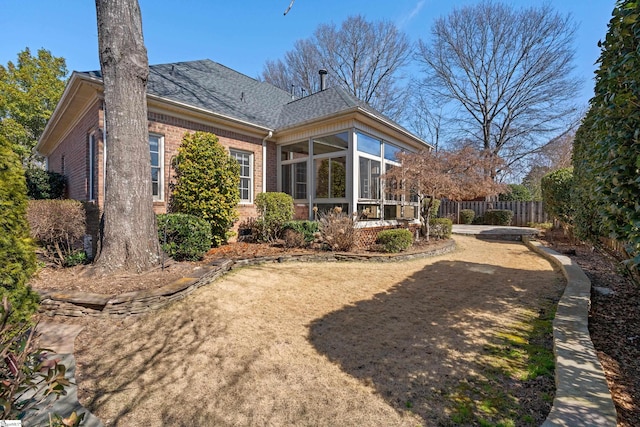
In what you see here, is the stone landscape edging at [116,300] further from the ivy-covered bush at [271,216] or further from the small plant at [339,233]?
the ivy-covered bush at [271,216]

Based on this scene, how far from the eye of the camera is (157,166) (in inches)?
287

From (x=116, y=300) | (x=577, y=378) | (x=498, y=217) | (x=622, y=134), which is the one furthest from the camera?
(x=498, y=217)

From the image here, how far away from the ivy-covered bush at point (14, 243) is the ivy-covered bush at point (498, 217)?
1958cm

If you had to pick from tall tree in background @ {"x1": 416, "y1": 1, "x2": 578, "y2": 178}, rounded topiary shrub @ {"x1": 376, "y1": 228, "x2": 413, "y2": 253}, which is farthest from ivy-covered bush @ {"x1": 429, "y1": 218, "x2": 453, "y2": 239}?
tall tree in background @ {"x1": 416, "y1": 1, "x2": 578, "y2": 178}

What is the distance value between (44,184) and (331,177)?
33.7 ft

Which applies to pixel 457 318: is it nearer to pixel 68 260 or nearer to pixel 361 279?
pixel 361 279

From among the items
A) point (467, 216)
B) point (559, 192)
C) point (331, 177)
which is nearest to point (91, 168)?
point (331, 177)

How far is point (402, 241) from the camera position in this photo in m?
7.51

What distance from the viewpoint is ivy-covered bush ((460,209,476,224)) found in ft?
59.2

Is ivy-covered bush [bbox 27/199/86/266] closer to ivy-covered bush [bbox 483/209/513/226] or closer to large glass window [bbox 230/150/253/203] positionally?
large glass window [bbox 230/150/253/203]

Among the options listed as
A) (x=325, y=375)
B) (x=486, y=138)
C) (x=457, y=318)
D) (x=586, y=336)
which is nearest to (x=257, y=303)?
(x=325, y=375)

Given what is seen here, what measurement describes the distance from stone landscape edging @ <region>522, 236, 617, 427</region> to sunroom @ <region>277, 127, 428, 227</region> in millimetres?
5433

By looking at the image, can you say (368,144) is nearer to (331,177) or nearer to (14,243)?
(331,177)

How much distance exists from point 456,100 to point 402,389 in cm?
2571
